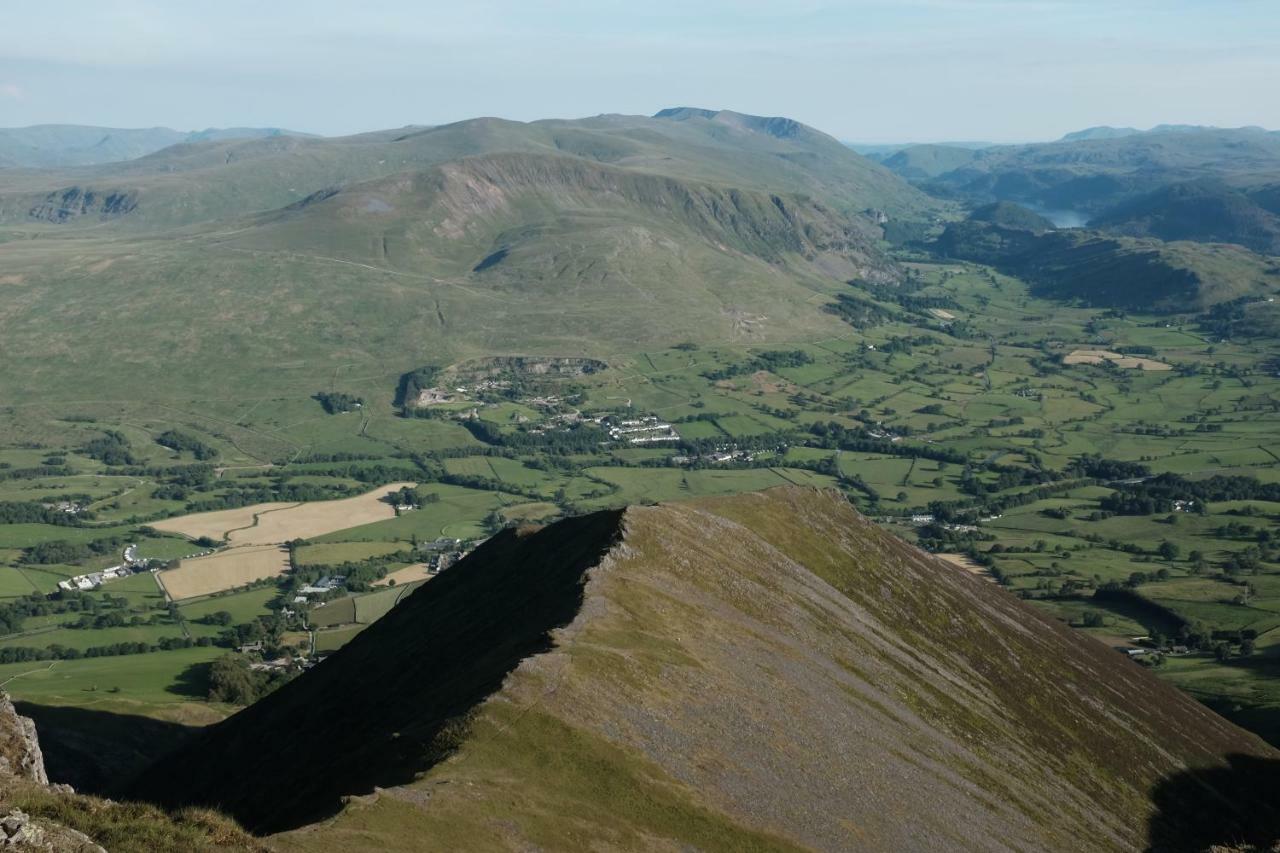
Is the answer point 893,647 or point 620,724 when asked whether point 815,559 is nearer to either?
point 893,647

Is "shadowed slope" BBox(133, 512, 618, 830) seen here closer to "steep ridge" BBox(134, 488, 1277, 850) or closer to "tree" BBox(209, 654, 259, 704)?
"steep ridge" BBox(134, 488, 1277, 850)

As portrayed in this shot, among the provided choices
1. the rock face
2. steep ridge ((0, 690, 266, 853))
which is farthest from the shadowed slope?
steep ridge ((0, 690, 266, 853))

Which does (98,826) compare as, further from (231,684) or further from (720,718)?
A: (231,684)

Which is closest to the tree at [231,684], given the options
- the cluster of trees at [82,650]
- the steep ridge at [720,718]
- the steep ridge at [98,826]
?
the cluster of trees at [82,650]

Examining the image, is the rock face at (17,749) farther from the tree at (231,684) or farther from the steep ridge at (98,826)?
the tree at (231,684)

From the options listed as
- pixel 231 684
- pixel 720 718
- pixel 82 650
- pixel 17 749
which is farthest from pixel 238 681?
pixel 720 718

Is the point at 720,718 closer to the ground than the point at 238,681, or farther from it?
farther from it
